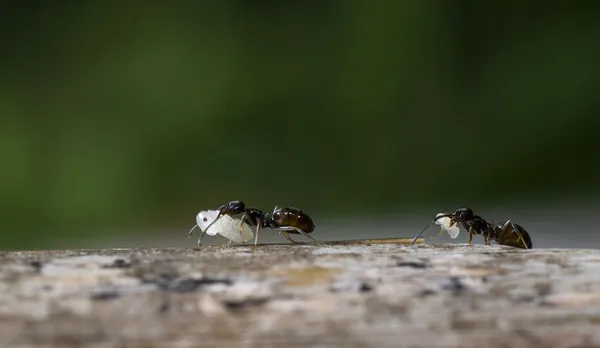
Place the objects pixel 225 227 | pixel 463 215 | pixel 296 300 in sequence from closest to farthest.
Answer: pixel 296 300, pixel 225 227, pixel 463 215

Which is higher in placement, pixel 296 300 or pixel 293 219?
pixel 293 219

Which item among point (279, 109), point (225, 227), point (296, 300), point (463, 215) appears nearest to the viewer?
point (296, 300)

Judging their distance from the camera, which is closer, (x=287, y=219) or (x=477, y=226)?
(x=287, y=219)

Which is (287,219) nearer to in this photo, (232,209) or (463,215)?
(232,209)

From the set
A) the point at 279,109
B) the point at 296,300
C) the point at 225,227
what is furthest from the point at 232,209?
the point at 296,300

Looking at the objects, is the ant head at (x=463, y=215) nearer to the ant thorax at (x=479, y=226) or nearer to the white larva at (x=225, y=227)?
the ant thorax at (x=479, y=226)

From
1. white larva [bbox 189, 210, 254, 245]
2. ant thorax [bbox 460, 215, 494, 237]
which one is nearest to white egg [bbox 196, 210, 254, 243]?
white larva [bbox 189, 210, 254, 245]

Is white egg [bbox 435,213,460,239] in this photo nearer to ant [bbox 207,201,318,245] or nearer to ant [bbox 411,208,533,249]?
ant [bbox 411,208,533,249]
